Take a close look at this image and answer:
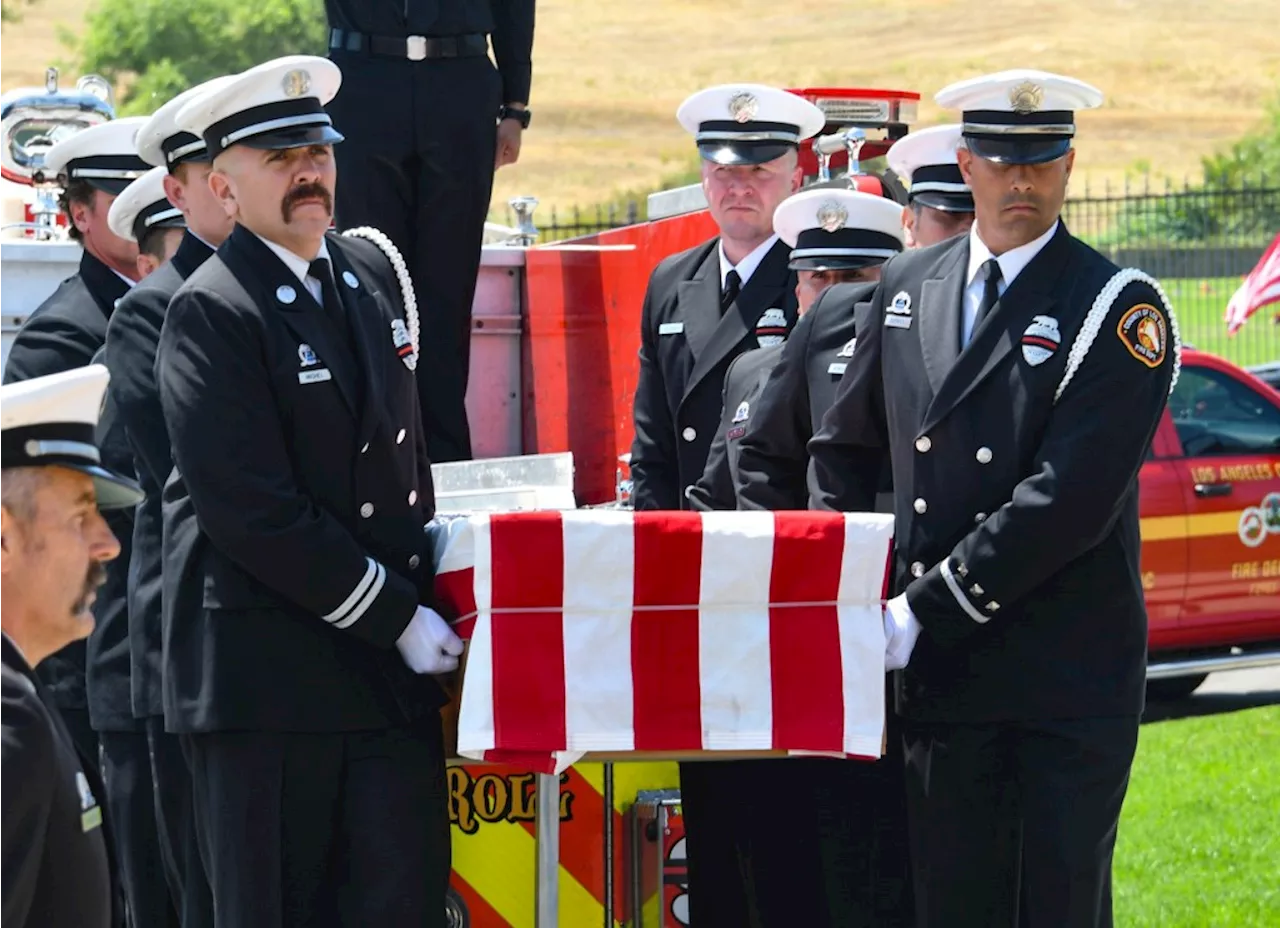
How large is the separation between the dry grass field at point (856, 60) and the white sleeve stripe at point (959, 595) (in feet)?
233

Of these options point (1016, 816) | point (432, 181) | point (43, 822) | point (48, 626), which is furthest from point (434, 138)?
point (43, 822)

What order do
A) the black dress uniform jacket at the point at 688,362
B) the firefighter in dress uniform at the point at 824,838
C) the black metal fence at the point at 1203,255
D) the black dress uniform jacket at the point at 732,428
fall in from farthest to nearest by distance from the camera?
the black metal fence at the point at 1203,255 < the black dress uniform jacket at the point at 688,362 < the black dress uniform jacket at the point at 732,428 < the firefighter in dress uniform at the point at 824,838

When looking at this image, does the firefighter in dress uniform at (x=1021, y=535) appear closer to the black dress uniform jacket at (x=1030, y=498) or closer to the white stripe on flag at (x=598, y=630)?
the black dress uniform jacket at (x=1030, y=498)

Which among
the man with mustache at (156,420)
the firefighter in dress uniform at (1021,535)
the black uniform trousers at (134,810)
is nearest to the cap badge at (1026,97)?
the firefighter in dress uniform at (1021,535)

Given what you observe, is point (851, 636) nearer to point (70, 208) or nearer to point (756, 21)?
point (70, 208)

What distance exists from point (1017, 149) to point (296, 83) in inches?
59.2

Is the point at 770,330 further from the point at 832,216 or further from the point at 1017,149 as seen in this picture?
the point at 1017,149

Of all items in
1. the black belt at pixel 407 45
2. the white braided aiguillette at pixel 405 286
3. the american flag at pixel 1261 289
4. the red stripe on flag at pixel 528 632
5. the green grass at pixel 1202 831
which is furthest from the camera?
the american flag at pixel 1261 289

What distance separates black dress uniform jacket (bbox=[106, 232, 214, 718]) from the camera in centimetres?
491

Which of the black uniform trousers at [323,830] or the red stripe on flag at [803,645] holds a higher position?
the red stripe on flag at [803,645]

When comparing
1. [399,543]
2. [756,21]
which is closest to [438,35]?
[399,543]

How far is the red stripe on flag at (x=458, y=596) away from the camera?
4434 mm

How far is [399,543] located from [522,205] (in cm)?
275

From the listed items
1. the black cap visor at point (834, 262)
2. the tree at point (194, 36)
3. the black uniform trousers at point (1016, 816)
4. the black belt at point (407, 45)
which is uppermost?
the black belt at point (407, 45)
